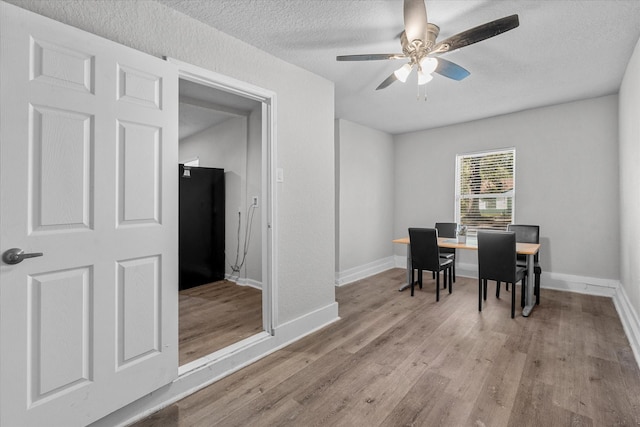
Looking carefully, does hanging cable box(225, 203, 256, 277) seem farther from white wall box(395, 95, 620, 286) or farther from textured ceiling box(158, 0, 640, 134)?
white wall box(395, 95, 620, 286)

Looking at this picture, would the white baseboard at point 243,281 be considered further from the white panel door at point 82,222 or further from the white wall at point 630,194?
the white wall at point 630,194

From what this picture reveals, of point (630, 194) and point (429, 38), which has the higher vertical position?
point (429, 38)

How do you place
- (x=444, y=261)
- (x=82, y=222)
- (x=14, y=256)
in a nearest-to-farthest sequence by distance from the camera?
(x=14, y=256) < (x=82, y=222) < (x=444, y=261)

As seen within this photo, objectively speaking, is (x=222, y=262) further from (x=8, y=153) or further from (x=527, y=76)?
(x=527, y=76)

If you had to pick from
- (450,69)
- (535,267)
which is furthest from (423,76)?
(535,267)

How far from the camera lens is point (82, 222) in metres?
Result: 1.51

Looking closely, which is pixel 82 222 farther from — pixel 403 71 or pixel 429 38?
pixel 429 38

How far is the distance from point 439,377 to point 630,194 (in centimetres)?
258

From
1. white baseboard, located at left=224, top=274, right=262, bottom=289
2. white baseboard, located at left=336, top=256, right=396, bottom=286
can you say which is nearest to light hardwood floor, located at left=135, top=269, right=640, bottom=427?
white baseboard, located at left=336, top=256, right=396, bottom=286

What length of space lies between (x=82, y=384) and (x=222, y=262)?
324 centimetres

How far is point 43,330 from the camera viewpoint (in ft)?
4.56

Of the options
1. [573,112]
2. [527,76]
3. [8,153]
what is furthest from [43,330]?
[573,112]

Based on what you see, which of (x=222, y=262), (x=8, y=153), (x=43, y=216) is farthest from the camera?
(x=222, y=262)

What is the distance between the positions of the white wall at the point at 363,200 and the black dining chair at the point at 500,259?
1952mm
